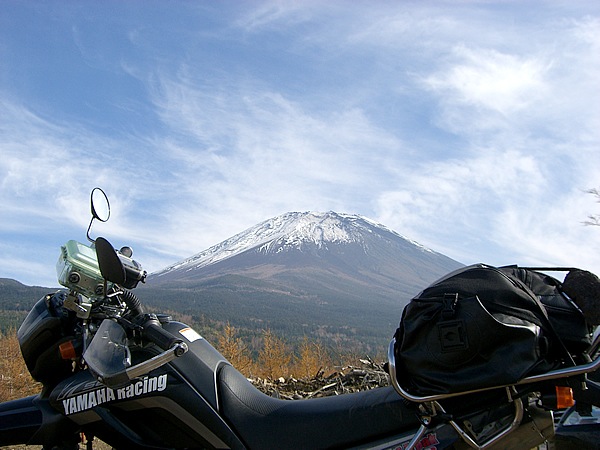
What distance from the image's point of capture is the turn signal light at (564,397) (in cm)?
208

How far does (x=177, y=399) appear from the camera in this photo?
8.87 ft

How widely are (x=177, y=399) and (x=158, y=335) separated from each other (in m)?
0.32

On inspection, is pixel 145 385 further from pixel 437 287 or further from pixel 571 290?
pixel 571 290

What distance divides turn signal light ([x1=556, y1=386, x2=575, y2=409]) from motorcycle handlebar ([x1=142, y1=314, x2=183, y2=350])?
1641 millimetres

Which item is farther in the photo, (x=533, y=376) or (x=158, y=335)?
(x=158, y=335)

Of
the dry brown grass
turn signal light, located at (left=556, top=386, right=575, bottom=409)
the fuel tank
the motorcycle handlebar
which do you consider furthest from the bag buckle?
the dry brown grass

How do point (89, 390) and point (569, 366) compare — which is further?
point (89, 390)

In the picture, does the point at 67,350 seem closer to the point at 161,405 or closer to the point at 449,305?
the point at 161,405

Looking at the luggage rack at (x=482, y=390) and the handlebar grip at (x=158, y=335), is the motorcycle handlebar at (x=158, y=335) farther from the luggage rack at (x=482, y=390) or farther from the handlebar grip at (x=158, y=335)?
the luggage rack at (x=482, y=390)

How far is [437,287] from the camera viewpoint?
7.43 ft

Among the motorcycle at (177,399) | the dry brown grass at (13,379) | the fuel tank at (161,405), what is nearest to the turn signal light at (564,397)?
the motorcycle at (177,399)

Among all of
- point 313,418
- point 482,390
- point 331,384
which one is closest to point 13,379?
point 331,384

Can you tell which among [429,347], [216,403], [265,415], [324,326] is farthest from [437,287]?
[324,326]

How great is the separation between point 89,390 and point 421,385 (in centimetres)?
167
